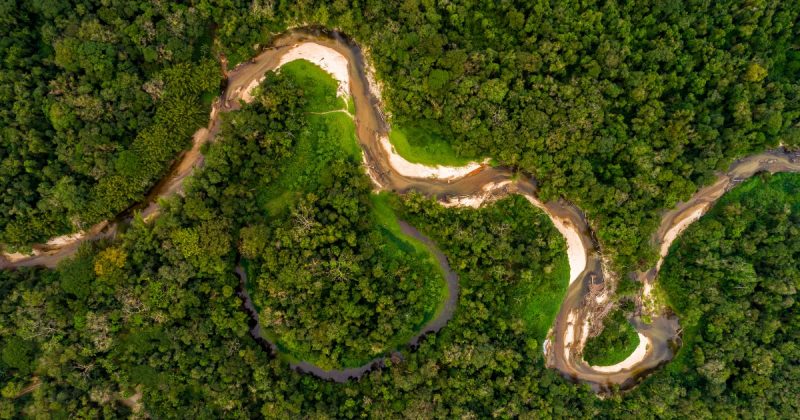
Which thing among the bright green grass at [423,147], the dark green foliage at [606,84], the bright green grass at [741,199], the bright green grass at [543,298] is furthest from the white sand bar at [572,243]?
the bright green grass at [423,147]

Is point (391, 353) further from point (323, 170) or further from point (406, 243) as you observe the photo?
point (323, 170)

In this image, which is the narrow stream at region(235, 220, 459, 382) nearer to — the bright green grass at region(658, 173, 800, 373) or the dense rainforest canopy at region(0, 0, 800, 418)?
the dense rainforest canopy at region(0, 0, 800, 418)

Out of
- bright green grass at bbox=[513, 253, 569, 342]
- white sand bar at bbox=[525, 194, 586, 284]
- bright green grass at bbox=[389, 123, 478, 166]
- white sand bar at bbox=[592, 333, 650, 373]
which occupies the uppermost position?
bright green grass at bbox=[389, 123, 478, 166]

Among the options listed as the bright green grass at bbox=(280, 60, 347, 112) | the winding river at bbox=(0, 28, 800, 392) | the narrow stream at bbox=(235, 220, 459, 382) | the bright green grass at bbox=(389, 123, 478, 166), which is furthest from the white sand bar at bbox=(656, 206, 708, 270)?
the bright green grass at bbox=(280, 60, 347, 112)

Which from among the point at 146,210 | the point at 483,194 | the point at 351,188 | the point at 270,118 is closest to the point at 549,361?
the point at 483,194

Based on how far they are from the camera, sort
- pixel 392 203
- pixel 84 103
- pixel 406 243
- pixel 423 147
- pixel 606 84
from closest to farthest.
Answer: pixel 84 103 < pixel 606 84 < pixel 392 203 < pixel 406 243 < pixel 423 147

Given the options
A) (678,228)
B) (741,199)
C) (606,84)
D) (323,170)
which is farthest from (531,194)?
(323,170)
